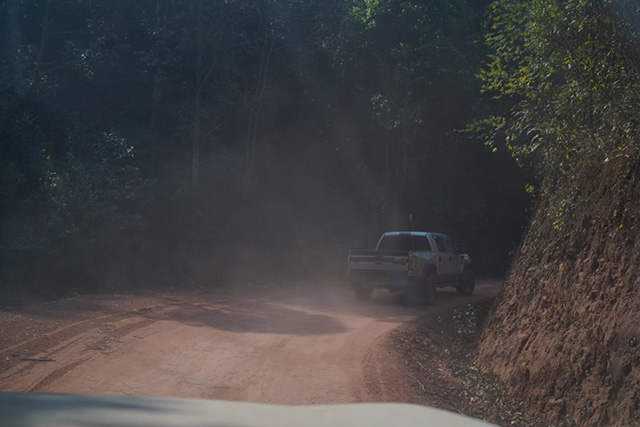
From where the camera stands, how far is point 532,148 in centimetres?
982

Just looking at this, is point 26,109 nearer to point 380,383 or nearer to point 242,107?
point 242,107

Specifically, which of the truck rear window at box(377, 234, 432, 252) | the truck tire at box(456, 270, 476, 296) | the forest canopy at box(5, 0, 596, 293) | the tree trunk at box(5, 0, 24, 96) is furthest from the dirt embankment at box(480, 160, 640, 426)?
the tree trunk at box(5, 0, 24, 96)

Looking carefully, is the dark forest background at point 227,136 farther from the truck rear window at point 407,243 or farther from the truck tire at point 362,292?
the truck rear window at point 407,243

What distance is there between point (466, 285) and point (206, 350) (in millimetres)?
12547

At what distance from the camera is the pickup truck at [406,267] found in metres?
17.6

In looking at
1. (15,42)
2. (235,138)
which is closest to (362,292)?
(235,138)

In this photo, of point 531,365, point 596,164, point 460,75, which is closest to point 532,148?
point 596,164

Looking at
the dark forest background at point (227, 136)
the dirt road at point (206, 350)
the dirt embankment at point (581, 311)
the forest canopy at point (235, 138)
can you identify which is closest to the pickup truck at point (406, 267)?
the dirt road at point (206, 350)

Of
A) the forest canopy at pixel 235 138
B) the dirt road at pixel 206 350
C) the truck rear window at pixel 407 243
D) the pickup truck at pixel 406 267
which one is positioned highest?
the forest canopy at pixel 235 138

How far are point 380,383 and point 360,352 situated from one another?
86.0 inches

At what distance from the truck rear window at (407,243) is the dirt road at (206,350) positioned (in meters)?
2.48

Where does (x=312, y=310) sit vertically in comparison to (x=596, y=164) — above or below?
below

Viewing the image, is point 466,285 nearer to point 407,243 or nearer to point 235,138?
point 407,243

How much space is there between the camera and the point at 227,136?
3078 centimetres
